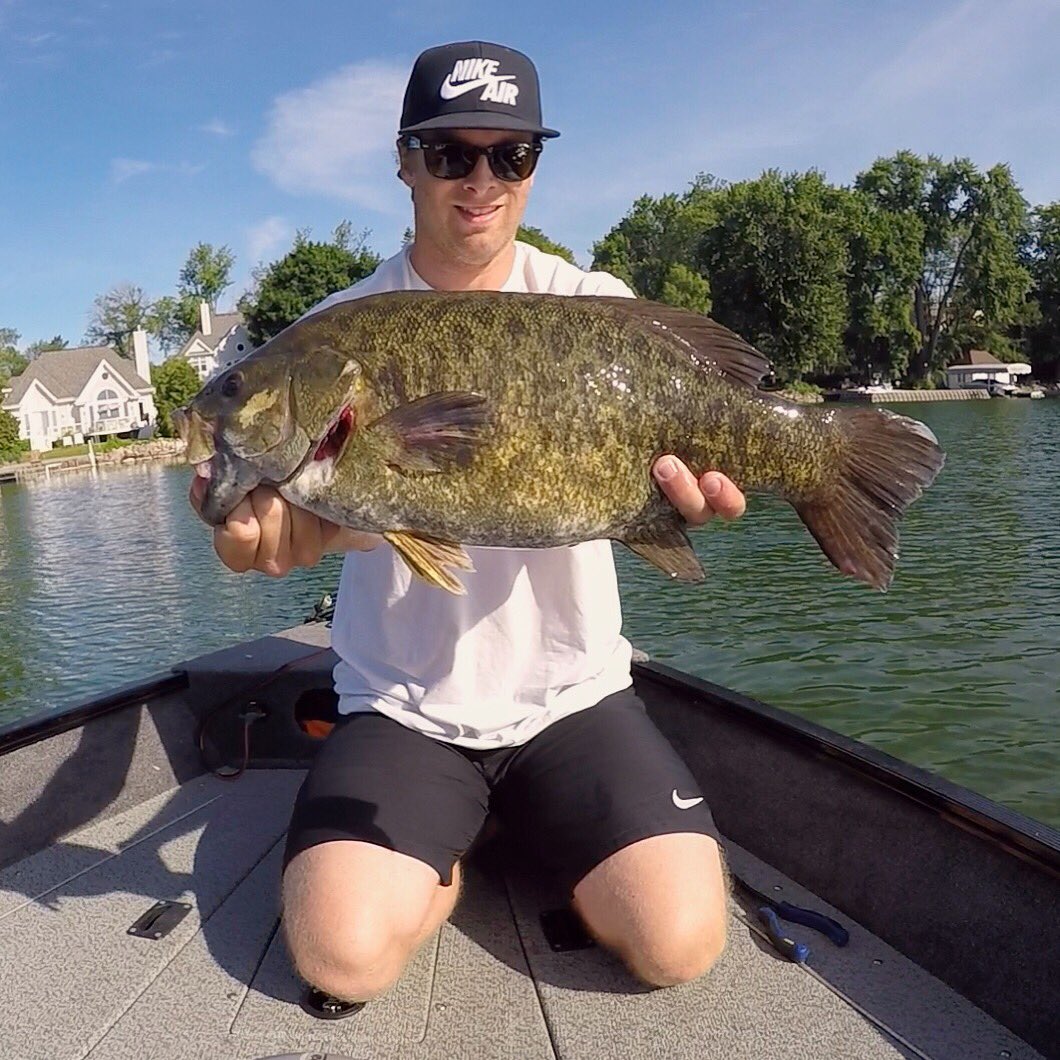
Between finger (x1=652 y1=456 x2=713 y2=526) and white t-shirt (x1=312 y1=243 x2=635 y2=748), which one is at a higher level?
finger (x1=652 y1=456 x2=713 y2=526)

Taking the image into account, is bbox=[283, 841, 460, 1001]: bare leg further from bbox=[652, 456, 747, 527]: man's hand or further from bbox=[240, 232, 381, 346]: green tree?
bbox=[240, 232, 381, 346]: green tree

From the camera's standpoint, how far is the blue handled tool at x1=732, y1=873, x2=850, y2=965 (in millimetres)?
3422

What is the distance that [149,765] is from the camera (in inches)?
191

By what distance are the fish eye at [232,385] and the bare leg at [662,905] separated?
190cm

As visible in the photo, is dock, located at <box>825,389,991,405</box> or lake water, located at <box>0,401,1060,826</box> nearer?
lake water, located at <box>0,401,1060,826</box>

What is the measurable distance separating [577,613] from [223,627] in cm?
1493

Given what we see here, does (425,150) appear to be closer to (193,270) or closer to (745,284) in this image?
(745,284)

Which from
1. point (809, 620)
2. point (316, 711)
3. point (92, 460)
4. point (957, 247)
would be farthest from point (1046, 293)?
point (316, 711)

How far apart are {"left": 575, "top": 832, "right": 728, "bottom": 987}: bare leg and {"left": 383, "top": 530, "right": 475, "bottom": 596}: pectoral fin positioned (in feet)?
3.85

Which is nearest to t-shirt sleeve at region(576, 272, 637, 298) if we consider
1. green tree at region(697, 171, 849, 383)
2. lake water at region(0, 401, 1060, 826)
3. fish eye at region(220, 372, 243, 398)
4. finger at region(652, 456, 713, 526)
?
finger at region(652, 456, 713, 526)

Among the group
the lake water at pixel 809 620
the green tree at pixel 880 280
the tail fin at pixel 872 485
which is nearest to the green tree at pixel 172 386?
the lake water at pixel 809 620

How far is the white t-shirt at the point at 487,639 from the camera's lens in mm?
3592

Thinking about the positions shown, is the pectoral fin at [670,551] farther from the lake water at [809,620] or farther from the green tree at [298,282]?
the green tree at [298,282]

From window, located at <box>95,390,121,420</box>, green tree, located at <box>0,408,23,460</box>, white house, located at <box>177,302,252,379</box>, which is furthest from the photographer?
white house, located at <box>177,302,252,379</box>
